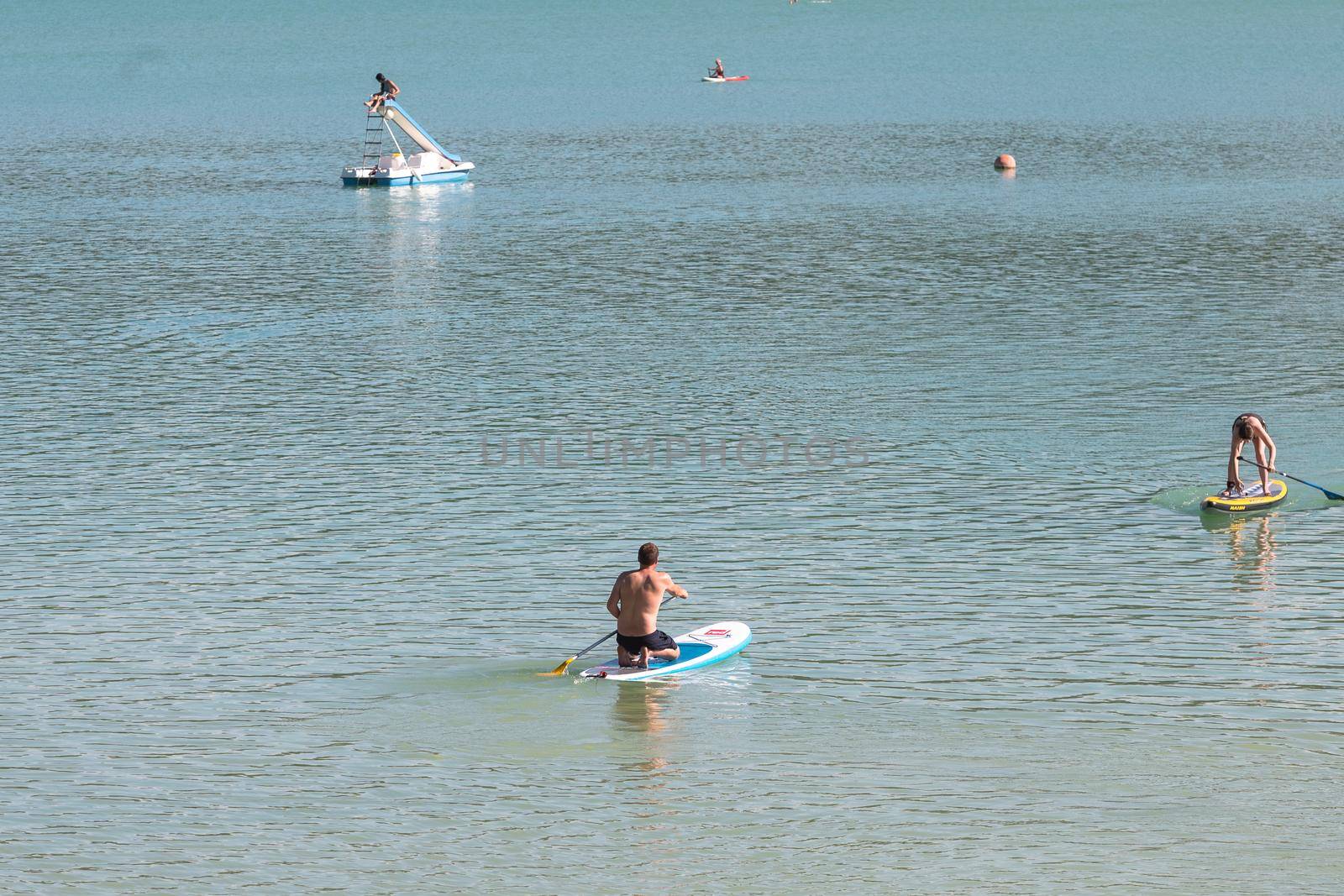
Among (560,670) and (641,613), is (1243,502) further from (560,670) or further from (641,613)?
(560,670)

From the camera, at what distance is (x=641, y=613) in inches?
A: 1032

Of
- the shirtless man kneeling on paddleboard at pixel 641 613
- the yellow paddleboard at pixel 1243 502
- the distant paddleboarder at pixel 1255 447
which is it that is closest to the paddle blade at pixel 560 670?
the shirtless man kneeling on paddleboard at pixel 641 613

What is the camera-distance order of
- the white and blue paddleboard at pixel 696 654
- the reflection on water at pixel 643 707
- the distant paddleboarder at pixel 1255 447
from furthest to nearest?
the distant paddleboarder at pixel 1255 447, the white and blue paddleboard at pixel 696 654, the reflection on water at pixel 643 707

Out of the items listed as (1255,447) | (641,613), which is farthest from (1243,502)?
(641,613)

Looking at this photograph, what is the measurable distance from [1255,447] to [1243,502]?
4.70 feet

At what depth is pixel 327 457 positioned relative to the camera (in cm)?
4025

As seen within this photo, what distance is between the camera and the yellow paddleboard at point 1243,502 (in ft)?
112

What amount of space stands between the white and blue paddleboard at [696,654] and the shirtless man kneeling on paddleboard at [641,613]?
153 mm

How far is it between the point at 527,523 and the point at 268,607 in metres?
6.34

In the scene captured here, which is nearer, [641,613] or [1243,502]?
[641,613]

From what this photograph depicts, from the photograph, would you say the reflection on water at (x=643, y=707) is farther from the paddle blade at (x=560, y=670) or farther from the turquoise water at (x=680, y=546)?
A: the paddle blade at (x=560, y=670)

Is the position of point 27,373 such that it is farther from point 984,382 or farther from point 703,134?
point 703,134

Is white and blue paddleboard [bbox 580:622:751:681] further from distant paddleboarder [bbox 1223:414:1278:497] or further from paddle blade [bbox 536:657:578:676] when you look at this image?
distant paddleboarder [bbox 1223:414:1278:497]

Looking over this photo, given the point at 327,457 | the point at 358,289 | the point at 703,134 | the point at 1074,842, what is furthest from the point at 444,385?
the point at 703,134
